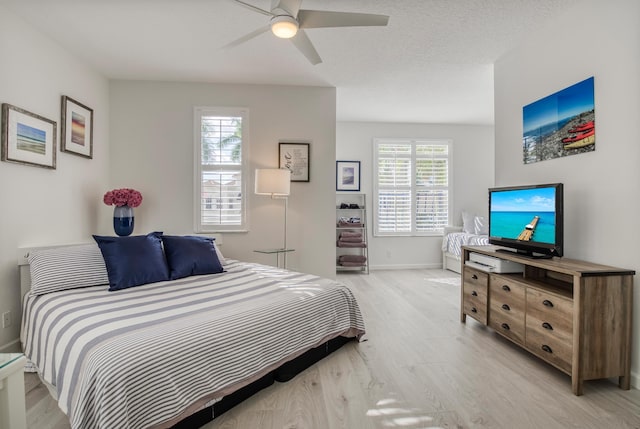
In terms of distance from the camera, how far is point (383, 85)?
4.32 meters

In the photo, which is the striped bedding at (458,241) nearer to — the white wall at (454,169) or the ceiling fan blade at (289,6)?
the white wall at (454,169)

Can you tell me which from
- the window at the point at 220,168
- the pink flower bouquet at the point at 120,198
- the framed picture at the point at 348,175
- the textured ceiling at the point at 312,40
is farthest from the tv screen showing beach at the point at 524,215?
the pink flower bouquet at the point at 120,198

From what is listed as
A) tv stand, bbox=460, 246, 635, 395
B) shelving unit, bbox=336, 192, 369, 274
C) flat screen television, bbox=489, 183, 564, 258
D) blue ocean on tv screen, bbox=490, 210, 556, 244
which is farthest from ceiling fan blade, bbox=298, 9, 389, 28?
shelving unit, bbox=336, 192, 369, 274

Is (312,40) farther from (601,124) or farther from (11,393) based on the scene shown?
(11,393)

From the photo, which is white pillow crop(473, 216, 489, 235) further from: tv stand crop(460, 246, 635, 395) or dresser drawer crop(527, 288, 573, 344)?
dresser drawer crop(527, 288, 573, 344)

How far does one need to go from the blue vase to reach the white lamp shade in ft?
4.53

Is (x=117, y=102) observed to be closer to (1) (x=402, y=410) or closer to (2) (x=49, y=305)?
(2) (x=49, y=305)

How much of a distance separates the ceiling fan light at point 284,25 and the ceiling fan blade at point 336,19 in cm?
8

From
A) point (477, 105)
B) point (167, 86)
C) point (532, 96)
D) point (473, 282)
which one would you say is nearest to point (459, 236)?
point (477, 105)

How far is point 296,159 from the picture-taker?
4.32 meters

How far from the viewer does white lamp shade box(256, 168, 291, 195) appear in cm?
384

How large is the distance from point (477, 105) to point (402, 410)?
183 inches

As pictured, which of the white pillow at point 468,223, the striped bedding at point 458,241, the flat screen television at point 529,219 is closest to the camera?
the flat screen television at point 529,219

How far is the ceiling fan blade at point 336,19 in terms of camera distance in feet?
6.73
